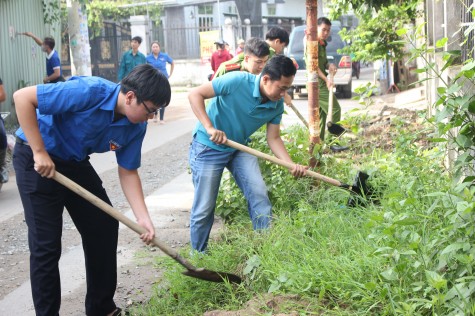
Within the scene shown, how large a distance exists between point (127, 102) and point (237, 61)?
10.8 feet

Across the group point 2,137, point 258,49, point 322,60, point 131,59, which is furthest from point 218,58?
point 258,49

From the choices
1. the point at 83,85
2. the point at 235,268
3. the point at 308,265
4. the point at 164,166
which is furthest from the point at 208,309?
the point at 164,166

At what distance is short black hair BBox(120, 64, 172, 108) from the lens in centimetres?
392

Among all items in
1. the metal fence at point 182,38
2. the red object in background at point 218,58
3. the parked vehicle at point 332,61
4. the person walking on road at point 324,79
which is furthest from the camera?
the metal fence at point 182,38

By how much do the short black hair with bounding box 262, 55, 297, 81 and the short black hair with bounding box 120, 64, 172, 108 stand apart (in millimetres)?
1141

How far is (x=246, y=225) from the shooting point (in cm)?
589

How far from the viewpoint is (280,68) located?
4918mm

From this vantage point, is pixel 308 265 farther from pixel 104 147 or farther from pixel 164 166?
pixel 164 166

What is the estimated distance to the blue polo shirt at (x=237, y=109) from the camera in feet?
17.0

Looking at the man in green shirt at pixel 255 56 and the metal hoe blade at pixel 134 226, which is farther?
the man in green shirt at pixel 255 56

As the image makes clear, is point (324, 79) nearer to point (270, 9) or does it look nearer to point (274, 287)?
point (274, 287)

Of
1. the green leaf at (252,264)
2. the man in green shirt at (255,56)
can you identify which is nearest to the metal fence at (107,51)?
the man in green shirt at (255,56)

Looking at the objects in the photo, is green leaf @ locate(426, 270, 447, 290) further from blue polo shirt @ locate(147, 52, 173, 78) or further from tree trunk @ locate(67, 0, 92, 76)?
tree trunk @ locate(67, 0, 92, 76)

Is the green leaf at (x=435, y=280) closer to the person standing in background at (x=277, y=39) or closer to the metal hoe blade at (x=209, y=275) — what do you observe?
the metal hoe blade at (x=209, y=275)
